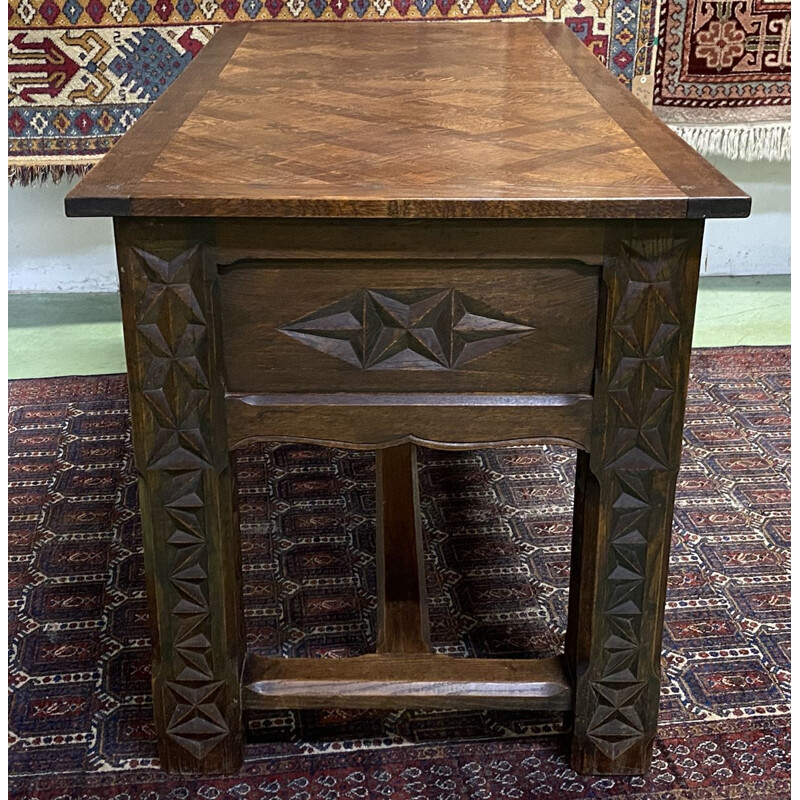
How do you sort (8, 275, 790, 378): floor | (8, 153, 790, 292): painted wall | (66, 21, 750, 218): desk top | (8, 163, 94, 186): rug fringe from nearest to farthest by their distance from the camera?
(66, 21, 750, 218): desk top
(8, 275, 790, 378): floor
(8, 163, 94, 186): rug fringe
(8, 153, 790, 292): painted wall

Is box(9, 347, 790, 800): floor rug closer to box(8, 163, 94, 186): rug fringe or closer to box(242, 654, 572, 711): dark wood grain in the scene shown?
box(242, 654, 572, 711): dark wood grain

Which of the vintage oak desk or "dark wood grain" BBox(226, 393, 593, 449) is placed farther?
"dark wood grain" BBox(226, 393, 593, 449)

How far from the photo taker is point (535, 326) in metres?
1.42

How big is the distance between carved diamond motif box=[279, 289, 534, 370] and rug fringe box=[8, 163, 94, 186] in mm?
2112

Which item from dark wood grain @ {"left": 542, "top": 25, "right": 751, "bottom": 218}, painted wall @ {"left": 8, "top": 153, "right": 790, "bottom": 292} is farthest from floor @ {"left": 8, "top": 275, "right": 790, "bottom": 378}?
dark wood grain @ {"left": 542, "top": 25, "right": 751, "bottom": 218}

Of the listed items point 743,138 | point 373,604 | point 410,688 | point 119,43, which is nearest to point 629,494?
point 410,688

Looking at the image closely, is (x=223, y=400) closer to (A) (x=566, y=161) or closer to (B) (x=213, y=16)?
(A) (x=566, y=161)

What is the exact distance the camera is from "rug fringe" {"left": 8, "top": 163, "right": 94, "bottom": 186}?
3.28 meters

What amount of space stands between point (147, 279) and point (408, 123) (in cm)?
56

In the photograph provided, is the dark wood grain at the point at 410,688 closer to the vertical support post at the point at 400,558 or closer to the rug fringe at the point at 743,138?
the vertical support post at the point at 400,558

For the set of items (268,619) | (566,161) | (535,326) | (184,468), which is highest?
(566,161)

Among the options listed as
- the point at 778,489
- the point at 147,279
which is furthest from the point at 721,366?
the point at 147,279

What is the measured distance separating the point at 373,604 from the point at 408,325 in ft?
2.75

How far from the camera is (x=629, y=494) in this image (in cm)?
152
